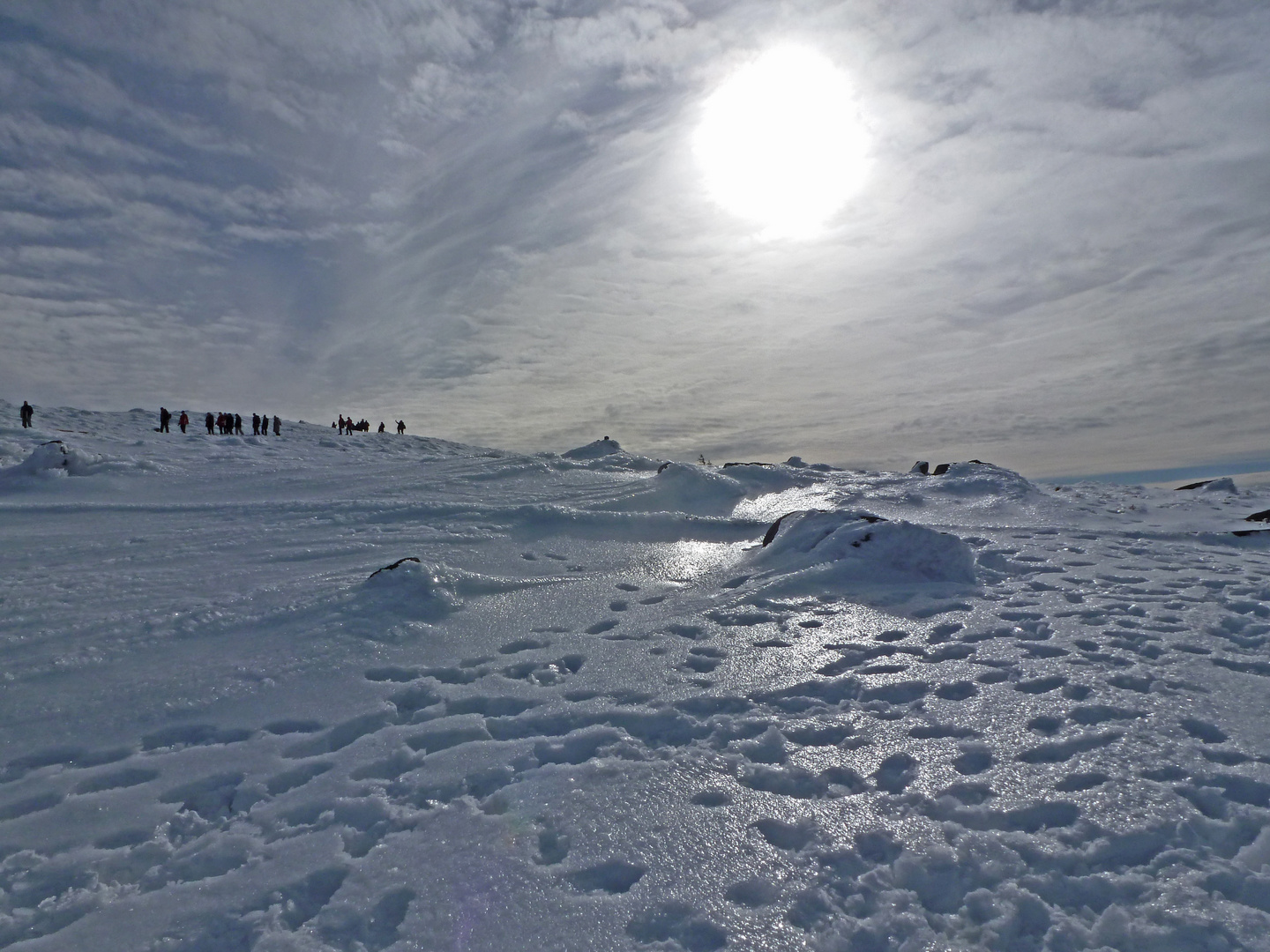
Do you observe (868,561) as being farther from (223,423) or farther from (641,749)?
(223,423)

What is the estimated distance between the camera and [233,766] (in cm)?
387

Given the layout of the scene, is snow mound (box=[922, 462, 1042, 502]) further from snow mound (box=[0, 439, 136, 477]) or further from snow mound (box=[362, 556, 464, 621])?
snow mound (box=[0, 439, 136, 477])

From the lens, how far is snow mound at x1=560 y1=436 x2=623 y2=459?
22.0m

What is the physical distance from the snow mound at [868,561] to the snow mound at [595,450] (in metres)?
14.1

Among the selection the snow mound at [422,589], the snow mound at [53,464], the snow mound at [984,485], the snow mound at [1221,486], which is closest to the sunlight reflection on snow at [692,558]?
the snow mound at [422,589]

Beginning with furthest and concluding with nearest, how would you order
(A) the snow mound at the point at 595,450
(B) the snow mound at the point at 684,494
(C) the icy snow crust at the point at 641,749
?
(A) the snow mound at the point at 595,450 → (B) the snow mound at the point at 684,494 → (C) the icy snow crust at the point at 641,749

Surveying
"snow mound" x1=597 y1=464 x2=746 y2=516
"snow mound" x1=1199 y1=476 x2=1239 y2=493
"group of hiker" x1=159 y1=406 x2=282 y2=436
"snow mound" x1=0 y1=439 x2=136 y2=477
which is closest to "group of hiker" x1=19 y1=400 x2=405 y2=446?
"group of hiker" x1=159 y1=406 x2=282 y2=436

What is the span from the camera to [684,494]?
14.0m

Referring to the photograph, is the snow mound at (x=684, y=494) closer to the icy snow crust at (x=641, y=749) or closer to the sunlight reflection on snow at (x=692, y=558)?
the sunlight reflection on snow at (x=692, y=558)

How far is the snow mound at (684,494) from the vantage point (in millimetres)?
12852

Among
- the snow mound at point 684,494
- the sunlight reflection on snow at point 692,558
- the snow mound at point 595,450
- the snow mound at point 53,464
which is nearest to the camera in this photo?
the sunlight reflection on snow at point 692,558

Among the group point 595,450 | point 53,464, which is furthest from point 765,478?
point 53,464

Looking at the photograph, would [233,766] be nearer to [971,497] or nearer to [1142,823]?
[1142,823]

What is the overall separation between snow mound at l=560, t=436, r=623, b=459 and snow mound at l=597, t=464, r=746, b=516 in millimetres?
7058
